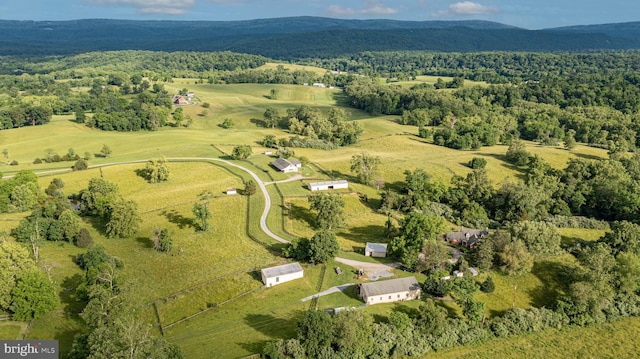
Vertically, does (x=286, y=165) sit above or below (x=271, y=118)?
below

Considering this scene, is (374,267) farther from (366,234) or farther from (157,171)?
(157,171)

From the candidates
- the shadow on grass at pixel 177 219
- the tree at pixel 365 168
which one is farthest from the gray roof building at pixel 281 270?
the tree at pixel 365 168

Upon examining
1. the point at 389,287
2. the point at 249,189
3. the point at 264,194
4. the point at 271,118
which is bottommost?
the point at 389,287

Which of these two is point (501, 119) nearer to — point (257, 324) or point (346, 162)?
point (346, 162)

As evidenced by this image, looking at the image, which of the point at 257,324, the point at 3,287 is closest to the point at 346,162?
the point at 257,324

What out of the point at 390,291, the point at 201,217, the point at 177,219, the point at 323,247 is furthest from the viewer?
the point at 177,219

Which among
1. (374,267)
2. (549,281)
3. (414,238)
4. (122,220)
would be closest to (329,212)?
(374,267)

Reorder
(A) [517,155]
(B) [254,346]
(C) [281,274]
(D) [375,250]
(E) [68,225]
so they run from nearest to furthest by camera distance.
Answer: (B) [254,346], (C) [281,274], (D) [375,250], (E) [68,225], (A) [517,155]

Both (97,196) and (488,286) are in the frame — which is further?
(97,196)
